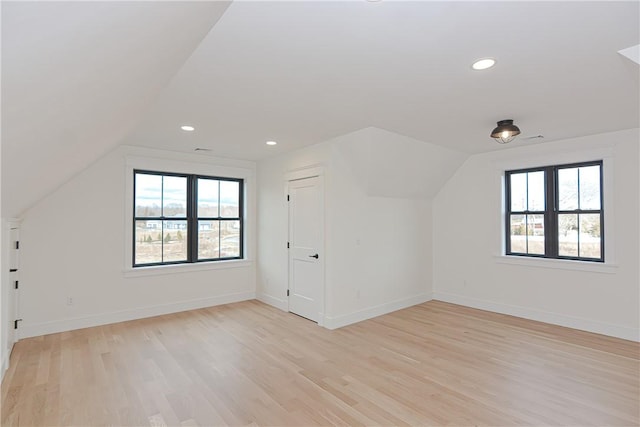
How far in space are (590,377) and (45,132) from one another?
14.8 ft

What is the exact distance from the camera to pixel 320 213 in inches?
183

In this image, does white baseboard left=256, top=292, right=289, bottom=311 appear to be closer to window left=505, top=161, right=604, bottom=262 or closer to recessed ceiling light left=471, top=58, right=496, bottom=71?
window left=505, top=161, right=604, bottom=262

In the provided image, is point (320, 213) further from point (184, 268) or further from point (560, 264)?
point (560, 264)

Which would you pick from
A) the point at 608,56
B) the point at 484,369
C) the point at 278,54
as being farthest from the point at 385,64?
the point at 484,369

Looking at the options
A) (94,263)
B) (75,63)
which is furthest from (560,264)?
(94,263)

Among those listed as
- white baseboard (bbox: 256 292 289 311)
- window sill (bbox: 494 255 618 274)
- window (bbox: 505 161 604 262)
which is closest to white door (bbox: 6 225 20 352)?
white baseboard (bbox: 256 292 289 311)

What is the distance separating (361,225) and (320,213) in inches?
26.1

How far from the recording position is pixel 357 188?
15.6 feet

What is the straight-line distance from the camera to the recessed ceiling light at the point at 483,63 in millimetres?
2266

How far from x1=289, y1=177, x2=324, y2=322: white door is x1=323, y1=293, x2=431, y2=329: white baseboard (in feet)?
0.80

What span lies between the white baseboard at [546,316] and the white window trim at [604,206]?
67cm

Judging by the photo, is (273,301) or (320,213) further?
(273,301)

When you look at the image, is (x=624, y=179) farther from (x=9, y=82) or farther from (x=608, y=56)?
(x=9, y=82)

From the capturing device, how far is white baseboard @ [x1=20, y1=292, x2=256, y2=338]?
→ 406 centimetres
